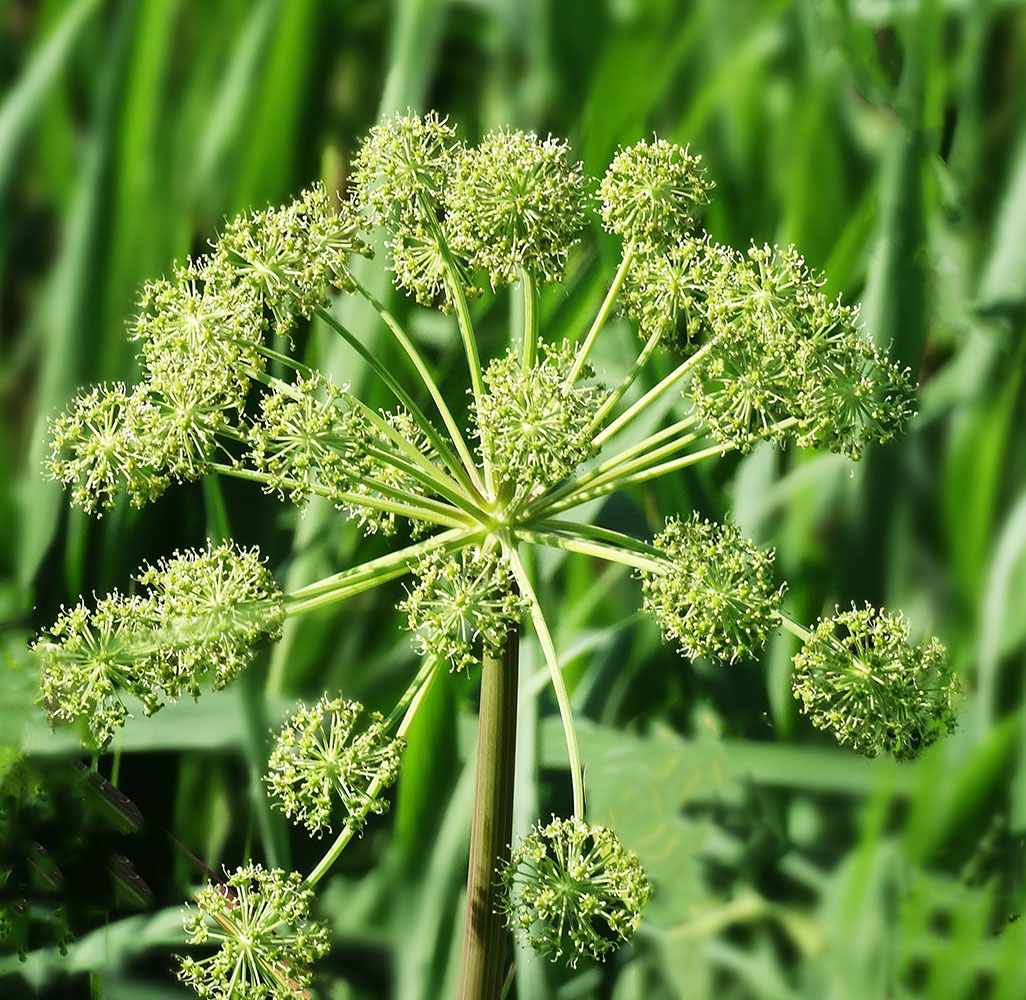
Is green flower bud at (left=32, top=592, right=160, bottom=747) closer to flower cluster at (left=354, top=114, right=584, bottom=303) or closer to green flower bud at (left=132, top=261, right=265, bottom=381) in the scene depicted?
green flower bud at (left=132, top=261, right=265, bottom=381)

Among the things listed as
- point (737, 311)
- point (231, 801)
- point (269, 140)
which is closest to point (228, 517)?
point (231, 801)

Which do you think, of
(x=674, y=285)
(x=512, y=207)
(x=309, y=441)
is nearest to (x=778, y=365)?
(x=674, y=285)

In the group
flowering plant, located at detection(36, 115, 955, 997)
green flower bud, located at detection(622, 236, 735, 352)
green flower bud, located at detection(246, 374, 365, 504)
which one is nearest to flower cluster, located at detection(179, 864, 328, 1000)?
flowering plant, located at detection(36, 115, 955, 997)

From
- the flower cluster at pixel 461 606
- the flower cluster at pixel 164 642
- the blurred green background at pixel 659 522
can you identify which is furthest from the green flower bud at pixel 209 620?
the blurred green background at pixel 659 522

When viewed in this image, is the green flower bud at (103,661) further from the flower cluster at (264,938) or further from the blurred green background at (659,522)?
the blurred green background at (659,522)

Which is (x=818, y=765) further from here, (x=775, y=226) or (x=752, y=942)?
(x=775, y=226)
